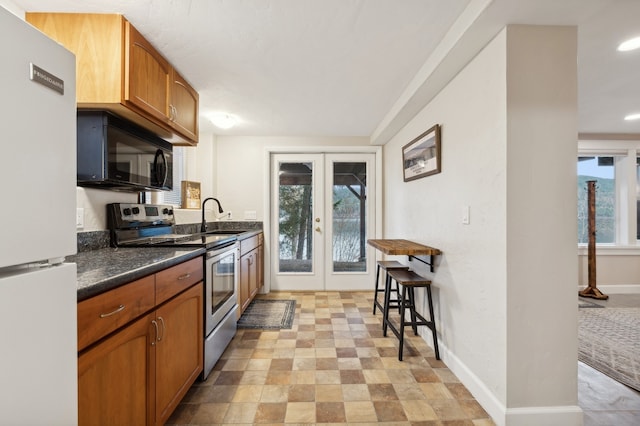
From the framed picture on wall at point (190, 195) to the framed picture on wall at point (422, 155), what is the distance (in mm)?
2492

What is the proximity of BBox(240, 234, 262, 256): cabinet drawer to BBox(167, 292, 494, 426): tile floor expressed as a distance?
2.62 feet

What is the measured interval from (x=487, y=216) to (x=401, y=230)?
1664 millimetres

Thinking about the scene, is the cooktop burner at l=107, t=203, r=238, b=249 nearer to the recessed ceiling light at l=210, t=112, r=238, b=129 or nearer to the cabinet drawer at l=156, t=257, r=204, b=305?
the cabinet drawer at l=156, t=257, r=204, b=305

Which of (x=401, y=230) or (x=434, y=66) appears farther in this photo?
(x=401, y=230)

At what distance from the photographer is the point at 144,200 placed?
2389 mm

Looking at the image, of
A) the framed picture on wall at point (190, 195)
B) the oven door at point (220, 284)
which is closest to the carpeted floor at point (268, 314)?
the oven door at point (220, 284)

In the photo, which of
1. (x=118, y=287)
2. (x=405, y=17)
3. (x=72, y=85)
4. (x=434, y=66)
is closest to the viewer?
(x=72, y=85)

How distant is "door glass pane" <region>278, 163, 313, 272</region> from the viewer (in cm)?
407

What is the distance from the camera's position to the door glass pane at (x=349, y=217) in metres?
4.09

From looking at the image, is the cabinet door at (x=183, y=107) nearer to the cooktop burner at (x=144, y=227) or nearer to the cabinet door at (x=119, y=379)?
the cooktop burner at (x=144, y=227)

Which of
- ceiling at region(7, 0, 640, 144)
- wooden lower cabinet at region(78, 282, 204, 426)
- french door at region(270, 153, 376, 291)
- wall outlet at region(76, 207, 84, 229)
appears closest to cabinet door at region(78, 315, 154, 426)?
wooden lower cabinet at region(78, 282, 204, 426)

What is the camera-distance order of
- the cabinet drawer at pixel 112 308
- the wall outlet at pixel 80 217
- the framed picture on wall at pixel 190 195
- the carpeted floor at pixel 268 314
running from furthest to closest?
the framed picture on wall at pixel 190 195 → the carpeted floor at pixel 268 314 → the wall outlet at pixel 80 217 → the cabinet drawer at pixel 112 308

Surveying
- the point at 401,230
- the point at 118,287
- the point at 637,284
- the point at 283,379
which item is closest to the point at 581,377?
the point at 401,230

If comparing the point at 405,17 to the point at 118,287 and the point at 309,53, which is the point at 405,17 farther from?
the point at 118,287
